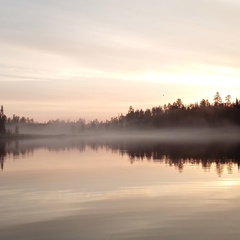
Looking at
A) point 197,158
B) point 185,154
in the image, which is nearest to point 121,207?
point 197,158

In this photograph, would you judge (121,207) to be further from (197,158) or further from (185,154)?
(185,154)

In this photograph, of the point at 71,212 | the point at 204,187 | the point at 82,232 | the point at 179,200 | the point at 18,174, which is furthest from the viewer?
the point at 18,174

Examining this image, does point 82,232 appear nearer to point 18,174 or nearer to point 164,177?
point 164,177

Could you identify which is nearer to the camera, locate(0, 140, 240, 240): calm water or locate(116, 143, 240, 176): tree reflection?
locate(0, 140, 240, 240): calm water

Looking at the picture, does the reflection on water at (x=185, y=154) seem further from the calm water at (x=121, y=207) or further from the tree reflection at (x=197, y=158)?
the calm water at (x=121, y=207)

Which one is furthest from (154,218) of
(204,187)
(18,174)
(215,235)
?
(18,174)

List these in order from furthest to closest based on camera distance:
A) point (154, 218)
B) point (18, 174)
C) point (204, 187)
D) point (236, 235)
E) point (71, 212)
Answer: point (18, 174)
point (204, 187)
point (71, 212)
point (154, 218)
point (236, 235)

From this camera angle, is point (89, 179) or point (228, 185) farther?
point (89, 179)

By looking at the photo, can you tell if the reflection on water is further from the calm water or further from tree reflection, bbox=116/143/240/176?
the calm water

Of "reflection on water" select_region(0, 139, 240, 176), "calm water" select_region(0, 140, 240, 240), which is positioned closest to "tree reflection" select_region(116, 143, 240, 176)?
"reflection on water" select_region(0, 139, 240, 176)

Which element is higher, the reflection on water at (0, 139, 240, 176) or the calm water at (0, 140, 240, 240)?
the calm water at (0, 140, 240, 240)

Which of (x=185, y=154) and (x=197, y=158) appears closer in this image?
(x=197, y=158)

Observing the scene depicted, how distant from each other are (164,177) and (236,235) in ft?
54.5

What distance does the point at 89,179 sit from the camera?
3047 cm
